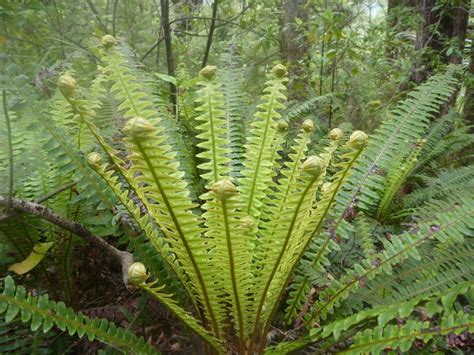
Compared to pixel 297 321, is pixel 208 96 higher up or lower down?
higher up

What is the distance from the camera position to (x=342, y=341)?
41.3 inches

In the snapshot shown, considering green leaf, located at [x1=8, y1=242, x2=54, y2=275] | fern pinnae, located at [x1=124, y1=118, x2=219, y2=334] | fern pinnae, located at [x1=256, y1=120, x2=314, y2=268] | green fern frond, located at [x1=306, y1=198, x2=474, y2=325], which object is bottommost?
green leaf, located at [x1=8, y1=242, x2=54, y2=275]

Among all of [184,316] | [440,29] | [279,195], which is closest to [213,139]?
[279,195]

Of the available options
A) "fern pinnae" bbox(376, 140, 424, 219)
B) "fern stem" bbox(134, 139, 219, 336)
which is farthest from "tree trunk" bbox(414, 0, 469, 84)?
"fern stem" bbox(134, 139, 219, 336)

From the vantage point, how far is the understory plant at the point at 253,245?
2.49 feet

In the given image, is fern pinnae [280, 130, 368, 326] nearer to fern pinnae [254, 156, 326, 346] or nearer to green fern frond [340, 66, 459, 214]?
fern pinnae [254, 156, 326, 346]

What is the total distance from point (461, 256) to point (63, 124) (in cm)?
143

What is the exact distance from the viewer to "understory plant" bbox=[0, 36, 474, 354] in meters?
0.76

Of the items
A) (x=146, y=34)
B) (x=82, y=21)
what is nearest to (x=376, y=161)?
(x=146, y=34)

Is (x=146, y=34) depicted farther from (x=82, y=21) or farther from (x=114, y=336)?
(x=114, y=336)

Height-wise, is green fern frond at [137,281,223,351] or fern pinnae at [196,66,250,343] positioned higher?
fern pinnae at [196,66,250,343]

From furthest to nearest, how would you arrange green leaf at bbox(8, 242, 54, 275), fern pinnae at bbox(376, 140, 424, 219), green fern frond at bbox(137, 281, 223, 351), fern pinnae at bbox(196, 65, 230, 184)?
fern pinnae at bbox(376, 140, 424, 219), green leaf at bbox(8, 242, 54, 275), fern pinnae at bbox(196, 65, 230, 184), green fern frond at bbox(137, 281, 223, 351)

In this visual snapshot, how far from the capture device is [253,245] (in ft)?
3.52

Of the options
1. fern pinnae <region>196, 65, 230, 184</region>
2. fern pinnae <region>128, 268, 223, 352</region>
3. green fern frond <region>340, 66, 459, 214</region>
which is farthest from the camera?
green fern frond <region>340, 66, 459, 214</region>
